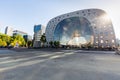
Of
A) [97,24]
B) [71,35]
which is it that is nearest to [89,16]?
[97,24]

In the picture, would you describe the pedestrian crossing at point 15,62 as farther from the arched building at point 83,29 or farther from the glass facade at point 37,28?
the glass facade at point 37,28

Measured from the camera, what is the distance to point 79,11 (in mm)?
93312

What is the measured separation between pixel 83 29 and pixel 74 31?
10.3 metres

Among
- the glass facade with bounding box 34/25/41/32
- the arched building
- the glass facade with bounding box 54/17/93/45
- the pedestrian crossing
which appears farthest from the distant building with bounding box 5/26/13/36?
the pedestrian crossing

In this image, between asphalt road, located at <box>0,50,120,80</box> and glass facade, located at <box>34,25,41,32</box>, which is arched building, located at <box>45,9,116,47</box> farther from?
asphalt road, located at <box>0,50,120,80</box>

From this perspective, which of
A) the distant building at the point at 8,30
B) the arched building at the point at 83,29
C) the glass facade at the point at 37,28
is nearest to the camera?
the arched building at the point at 83,29

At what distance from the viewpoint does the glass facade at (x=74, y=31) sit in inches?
3634

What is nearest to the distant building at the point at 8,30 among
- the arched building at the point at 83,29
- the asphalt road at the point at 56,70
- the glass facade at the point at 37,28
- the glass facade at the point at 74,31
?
the glass facade at the point at 37,28

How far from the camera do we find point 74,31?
10369 centimetres

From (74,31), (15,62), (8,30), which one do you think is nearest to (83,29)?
(74,31)

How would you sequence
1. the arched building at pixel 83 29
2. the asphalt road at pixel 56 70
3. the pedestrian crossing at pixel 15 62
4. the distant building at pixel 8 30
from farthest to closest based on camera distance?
the distant building at pixel 8 30 → the arched building at pixel 83 29 → the pedestrian crossing at pixel 15 62 → the asphalt road at pixel 56 70

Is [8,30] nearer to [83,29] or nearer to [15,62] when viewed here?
[83,29]

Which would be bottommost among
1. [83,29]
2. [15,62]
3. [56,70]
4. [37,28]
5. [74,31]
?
[56,70]

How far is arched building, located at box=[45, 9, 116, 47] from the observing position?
82.4 metres
